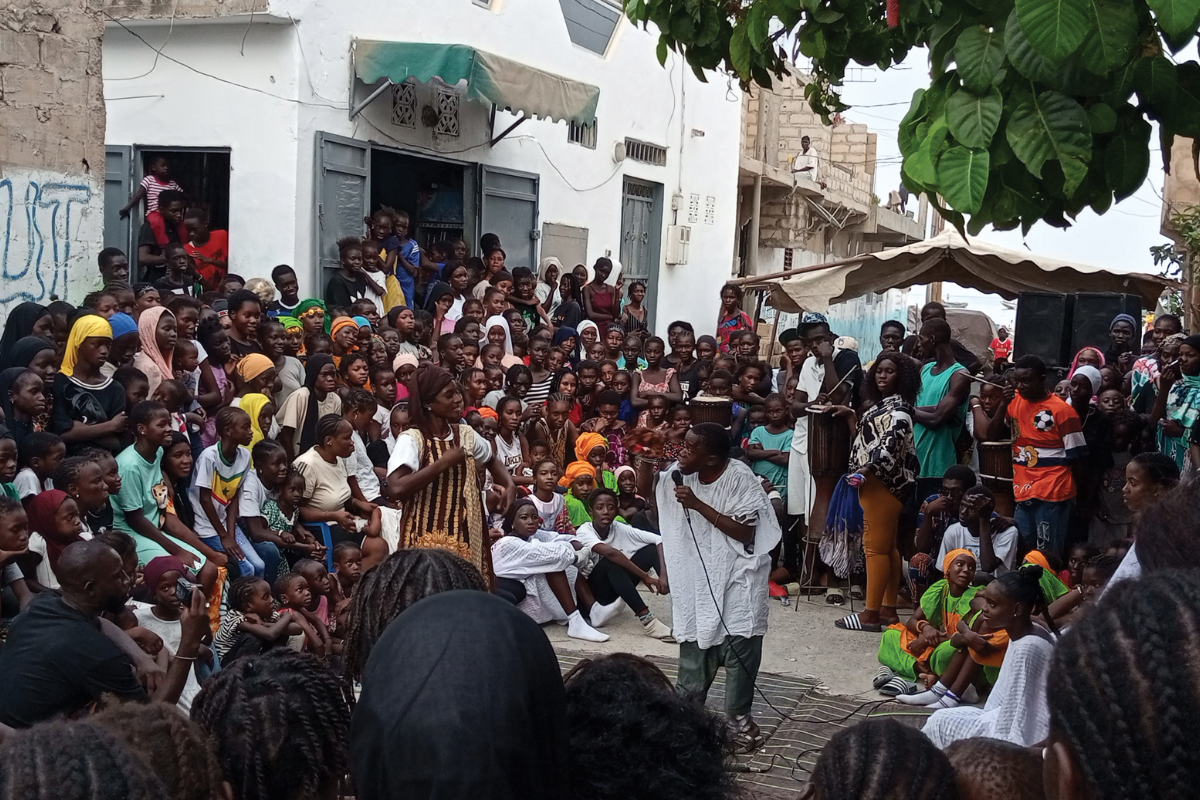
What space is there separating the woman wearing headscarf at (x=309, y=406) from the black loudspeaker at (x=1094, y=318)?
5.47 metres

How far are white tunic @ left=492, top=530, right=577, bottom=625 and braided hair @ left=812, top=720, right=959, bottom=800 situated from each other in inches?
213

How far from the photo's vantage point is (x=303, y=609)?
574 cm

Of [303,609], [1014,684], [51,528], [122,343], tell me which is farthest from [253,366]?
[1014,684]

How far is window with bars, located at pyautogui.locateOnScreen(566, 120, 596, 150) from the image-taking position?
14.0 meters

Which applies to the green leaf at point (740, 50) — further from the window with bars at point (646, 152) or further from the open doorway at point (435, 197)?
the window with bars at point (646, 152)

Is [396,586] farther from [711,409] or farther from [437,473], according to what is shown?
[711,409]

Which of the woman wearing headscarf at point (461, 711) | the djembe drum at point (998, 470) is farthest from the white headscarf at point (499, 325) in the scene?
the woman wearing headscarf at point (461, 711)

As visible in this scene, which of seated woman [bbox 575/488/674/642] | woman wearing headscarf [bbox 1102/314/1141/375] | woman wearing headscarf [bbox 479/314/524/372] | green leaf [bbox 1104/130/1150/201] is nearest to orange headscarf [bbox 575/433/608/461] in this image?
woman wearing headscarf [bbox 479/314/524/372]

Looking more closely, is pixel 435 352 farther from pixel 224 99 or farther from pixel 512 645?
pixel 512 645

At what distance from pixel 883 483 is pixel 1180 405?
5.79 ft

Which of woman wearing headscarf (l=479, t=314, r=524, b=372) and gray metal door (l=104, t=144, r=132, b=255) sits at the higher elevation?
gray metal door (l=104, t=144, r=132, b=255)

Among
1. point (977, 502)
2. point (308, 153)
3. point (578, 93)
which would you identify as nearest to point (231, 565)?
point (977, 502)

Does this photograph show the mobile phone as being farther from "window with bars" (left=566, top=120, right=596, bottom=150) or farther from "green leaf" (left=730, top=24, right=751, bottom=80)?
"window with bars" (left=566, top=120, right=596, bottom=150)

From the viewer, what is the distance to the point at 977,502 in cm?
698
